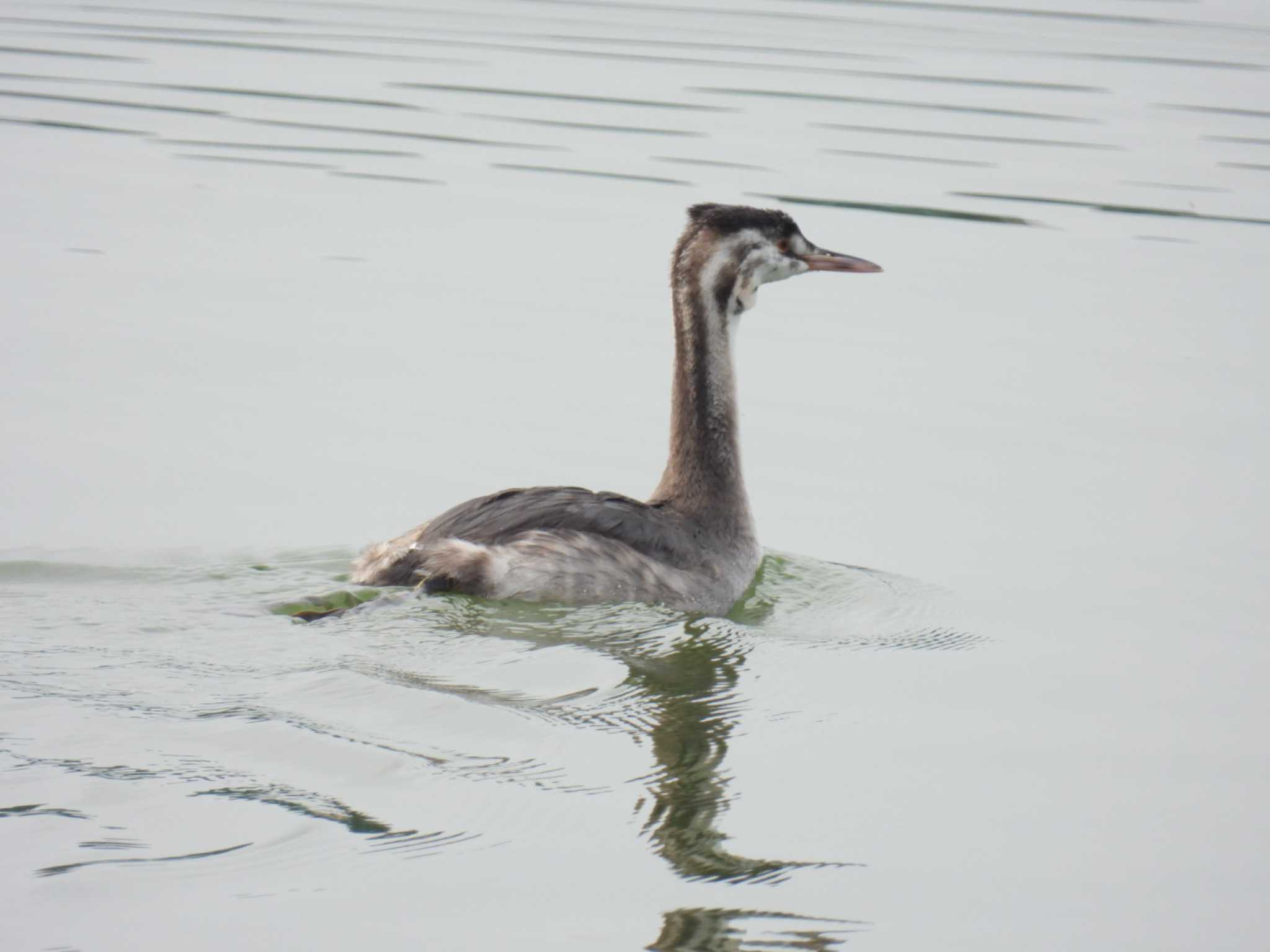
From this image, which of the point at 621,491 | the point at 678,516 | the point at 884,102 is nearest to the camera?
Answer: the point at 678,516

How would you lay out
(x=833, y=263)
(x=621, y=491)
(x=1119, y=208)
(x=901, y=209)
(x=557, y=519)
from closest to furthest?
(x=557, y=519), (x=833, y=263), (x=621, y=491), (x=901, y=209), (x=1119, y=208)

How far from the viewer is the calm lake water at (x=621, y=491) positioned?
17.3 ft

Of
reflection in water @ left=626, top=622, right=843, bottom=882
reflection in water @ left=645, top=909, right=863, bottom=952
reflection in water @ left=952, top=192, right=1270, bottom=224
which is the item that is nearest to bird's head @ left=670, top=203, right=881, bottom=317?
reflection in water @ left=626, top=622, right=843, bottom=882

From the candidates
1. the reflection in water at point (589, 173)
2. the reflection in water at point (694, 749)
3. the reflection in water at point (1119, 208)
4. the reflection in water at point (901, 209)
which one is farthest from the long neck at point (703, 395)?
the reflection in water at point (1119, 208)

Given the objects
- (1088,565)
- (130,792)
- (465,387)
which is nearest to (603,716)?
(130,792)

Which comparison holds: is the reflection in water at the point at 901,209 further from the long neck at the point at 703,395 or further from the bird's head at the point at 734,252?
the long neck at the point at 703,395

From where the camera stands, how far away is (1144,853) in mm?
5699

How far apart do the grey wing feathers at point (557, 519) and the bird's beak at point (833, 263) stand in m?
1.47

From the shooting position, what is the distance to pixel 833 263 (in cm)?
862

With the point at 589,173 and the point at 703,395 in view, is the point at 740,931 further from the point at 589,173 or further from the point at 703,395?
the point at 589,173

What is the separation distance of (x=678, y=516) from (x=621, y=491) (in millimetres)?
1085

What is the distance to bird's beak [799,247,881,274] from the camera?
8.56 m

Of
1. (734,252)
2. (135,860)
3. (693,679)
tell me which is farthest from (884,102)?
(135,860)

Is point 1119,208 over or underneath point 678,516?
over
